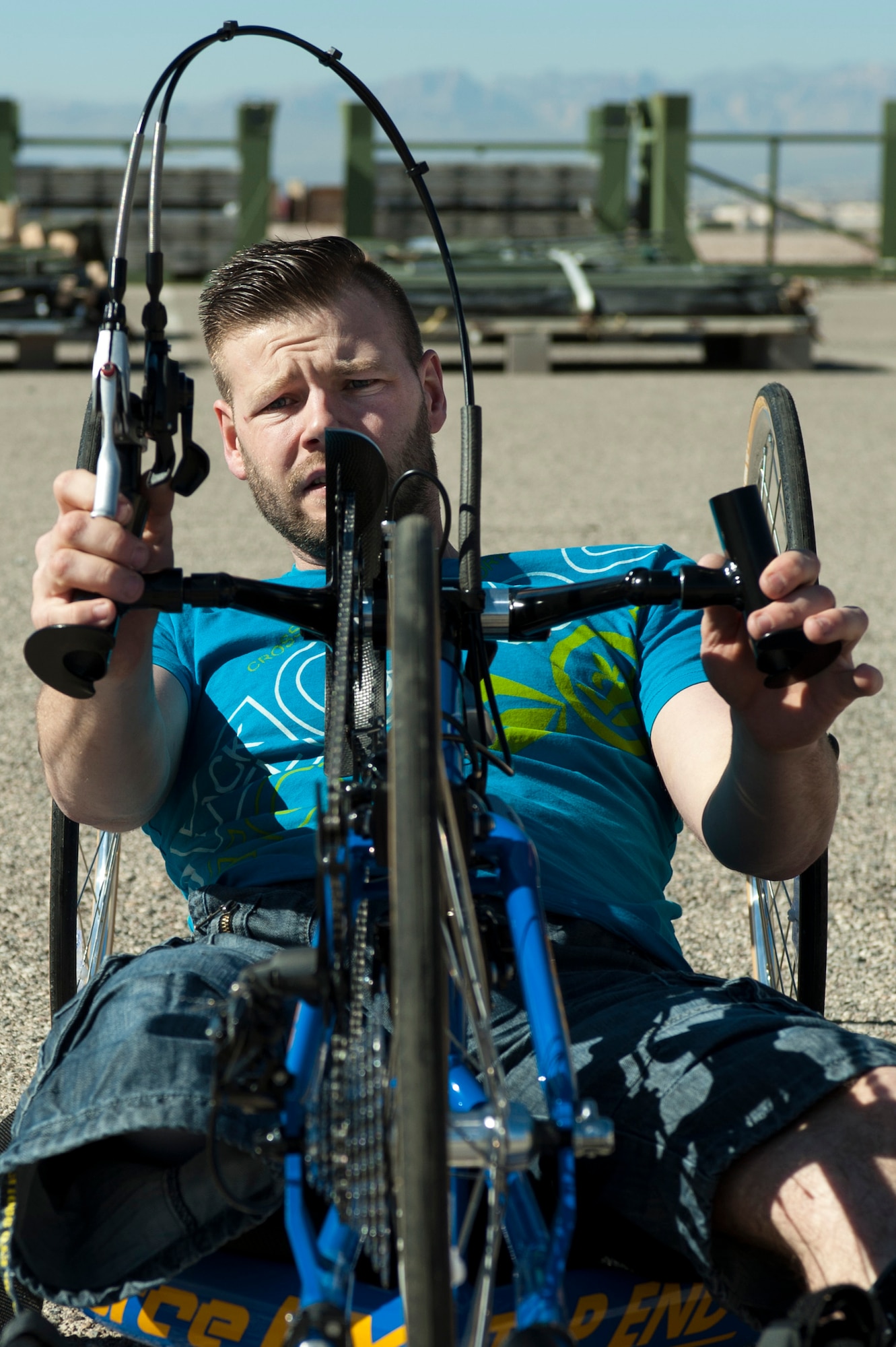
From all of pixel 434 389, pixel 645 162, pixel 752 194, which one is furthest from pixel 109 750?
pixel 645 162

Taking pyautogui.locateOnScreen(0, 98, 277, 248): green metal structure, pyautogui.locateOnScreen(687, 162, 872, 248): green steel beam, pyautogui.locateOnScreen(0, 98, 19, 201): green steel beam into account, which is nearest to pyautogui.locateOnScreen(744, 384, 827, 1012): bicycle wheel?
pyautogui.locateOnScreen(687, 162, 872, 248): green steel beam

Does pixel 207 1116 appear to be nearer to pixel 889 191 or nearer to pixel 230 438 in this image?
pixel 230 438

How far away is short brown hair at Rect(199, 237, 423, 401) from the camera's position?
7.80 feet

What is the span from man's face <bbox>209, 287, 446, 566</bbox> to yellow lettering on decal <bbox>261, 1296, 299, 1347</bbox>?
1.10 metres

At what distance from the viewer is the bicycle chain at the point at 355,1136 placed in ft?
4.75

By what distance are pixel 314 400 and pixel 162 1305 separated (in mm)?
1263

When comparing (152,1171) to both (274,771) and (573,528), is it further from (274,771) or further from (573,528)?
(573,528)

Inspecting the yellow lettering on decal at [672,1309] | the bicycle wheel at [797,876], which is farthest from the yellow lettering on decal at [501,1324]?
the bicycle wheel at [797,876]

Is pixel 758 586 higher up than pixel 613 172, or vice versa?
pixel 613 172

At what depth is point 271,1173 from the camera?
5.40 feet

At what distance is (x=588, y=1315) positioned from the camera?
6.10 ft

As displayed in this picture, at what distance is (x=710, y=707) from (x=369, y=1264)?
34.7 inches

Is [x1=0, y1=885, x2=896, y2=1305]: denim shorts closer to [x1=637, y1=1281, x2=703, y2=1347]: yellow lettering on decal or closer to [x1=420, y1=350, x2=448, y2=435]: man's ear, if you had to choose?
[x1=637, y1=1281, x2=703, y2=1347]: yellow lettering on decal

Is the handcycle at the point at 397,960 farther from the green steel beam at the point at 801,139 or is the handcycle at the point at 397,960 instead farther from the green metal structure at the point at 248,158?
the green metal structure at the point at 248,158
